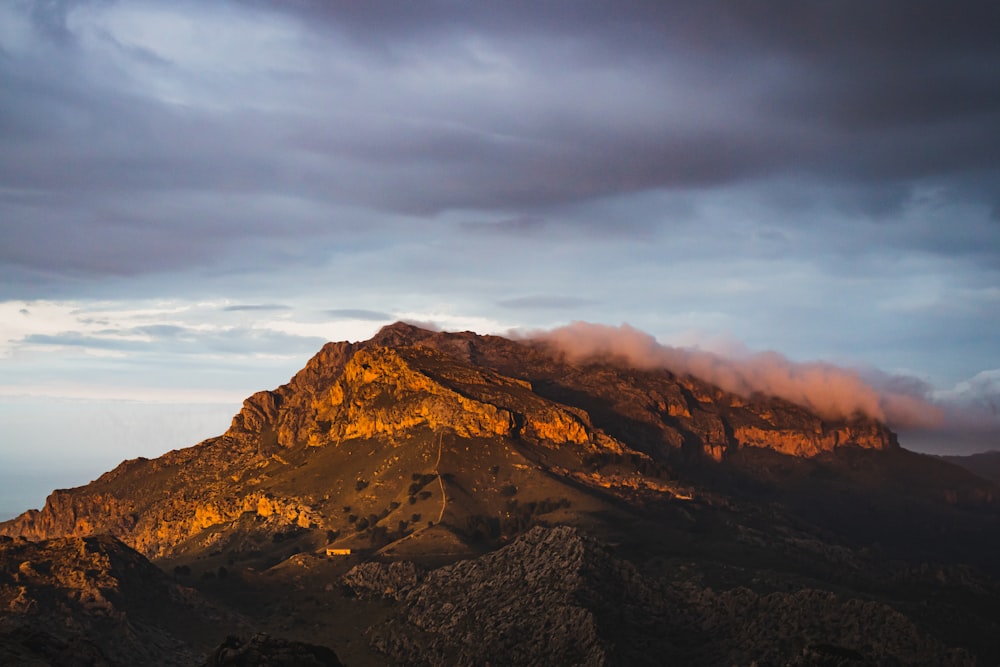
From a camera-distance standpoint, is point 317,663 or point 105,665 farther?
point 105,665

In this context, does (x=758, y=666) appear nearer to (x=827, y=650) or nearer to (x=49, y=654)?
(x=827, y=650)

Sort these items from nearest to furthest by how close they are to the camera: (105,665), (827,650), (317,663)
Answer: (317,663), (105,665), (827,650)

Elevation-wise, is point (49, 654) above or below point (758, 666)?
above

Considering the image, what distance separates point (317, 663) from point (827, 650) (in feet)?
305

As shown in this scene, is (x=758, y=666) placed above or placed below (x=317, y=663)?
below

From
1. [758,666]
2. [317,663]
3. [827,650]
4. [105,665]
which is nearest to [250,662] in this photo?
[317,663]

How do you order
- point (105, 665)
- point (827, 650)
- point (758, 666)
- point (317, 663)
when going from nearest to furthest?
1. point (317, 663)
2. point (105, 665)
3. point (827, 650)
4. point (758, 666)

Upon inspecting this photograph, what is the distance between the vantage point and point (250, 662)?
113750mm

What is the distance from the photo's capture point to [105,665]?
123 meters

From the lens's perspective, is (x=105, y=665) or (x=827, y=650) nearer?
(x=105, y=665)

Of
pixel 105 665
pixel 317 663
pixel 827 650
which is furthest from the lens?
pixel 827 650

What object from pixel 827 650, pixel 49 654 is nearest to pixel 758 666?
pixel 827 650

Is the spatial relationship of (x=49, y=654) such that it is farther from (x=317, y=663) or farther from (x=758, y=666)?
(x=758, y=666)

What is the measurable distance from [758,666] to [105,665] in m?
116
